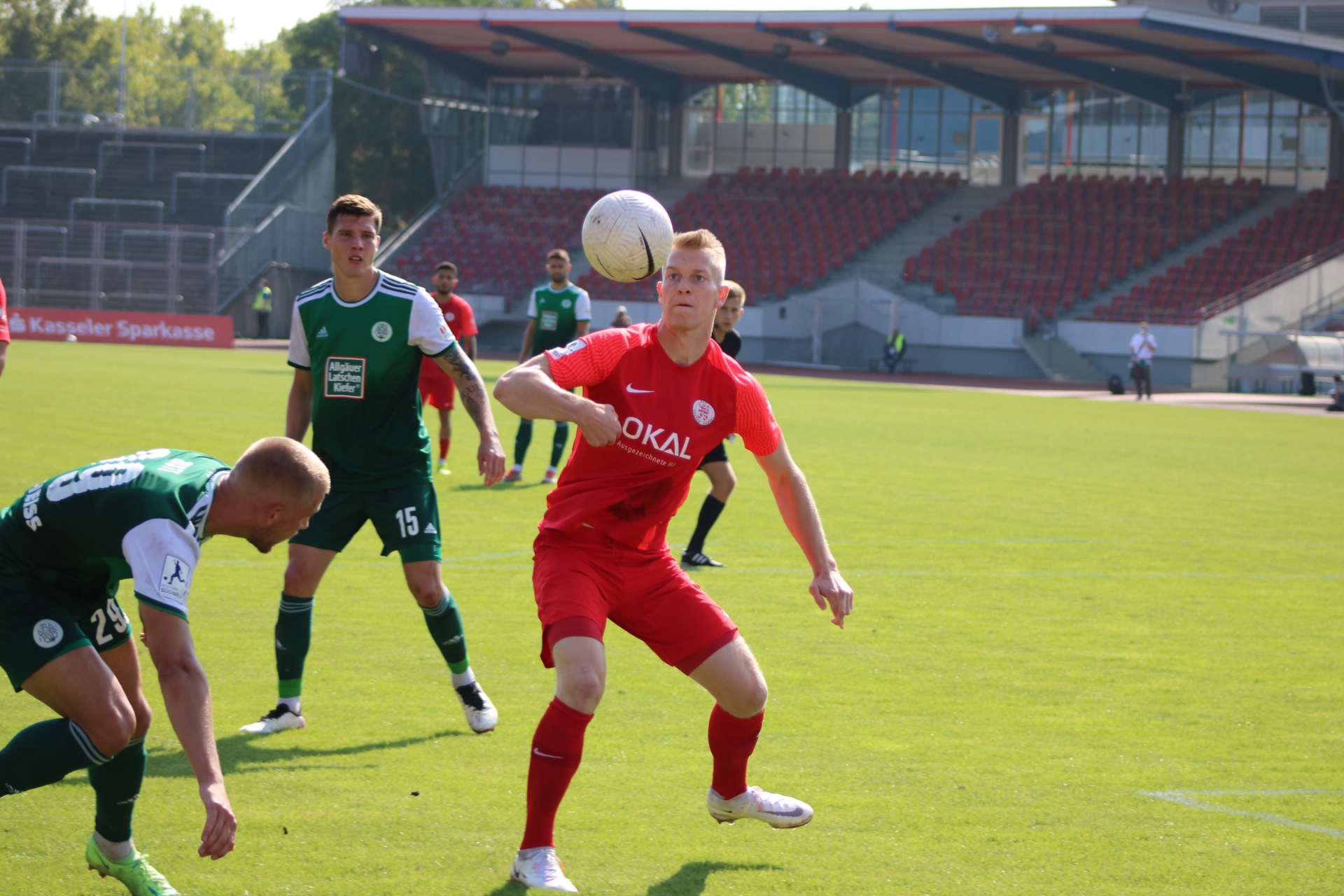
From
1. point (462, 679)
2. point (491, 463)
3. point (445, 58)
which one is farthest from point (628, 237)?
point (445, 58)

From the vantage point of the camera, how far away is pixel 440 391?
14.8 meters

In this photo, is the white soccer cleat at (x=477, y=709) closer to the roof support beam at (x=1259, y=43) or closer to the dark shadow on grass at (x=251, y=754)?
the dark shadow on grass at (x=251, y=754)

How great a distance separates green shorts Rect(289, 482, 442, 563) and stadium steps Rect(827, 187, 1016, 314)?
37067mm

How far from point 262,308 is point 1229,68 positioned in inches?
1177

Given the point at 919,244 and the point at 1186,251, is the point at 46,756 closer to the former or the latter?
the point at 1186,251

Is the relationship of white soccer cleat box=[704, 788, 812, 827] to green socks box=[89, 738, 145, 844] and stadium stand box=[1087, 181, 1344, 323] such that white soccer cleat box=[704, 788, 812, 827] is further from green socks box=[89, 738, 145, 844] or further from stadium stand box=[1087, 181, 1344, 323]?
stadium stand box=[1087, 181, 1344, 323]

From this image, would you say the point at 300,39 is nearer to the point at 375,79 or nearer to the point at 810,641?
the point at 375,79

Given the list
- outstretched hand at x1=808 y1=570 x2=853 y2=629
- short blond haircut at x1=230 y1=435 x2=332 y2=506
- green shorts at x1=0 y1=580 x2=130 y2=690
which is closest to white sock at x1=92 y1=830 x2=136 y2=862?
green shorts at x1=0 y1=580 x2=130 y2=690

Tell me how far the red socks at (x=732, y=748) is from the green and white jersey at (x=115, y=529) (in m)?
1.85

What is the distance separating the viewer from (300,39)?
65.4 meters

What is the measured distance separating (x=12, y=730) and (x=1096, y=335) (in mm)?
36651

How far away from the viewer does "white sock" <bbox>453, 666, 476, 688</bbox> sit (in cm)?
595

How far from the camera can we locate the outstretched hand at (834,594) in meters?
4.57

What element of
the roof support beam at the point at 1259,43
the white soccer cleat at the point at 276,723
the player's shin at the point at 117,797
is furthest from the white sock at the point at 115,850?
the roof support beam at the point at 1259,43
